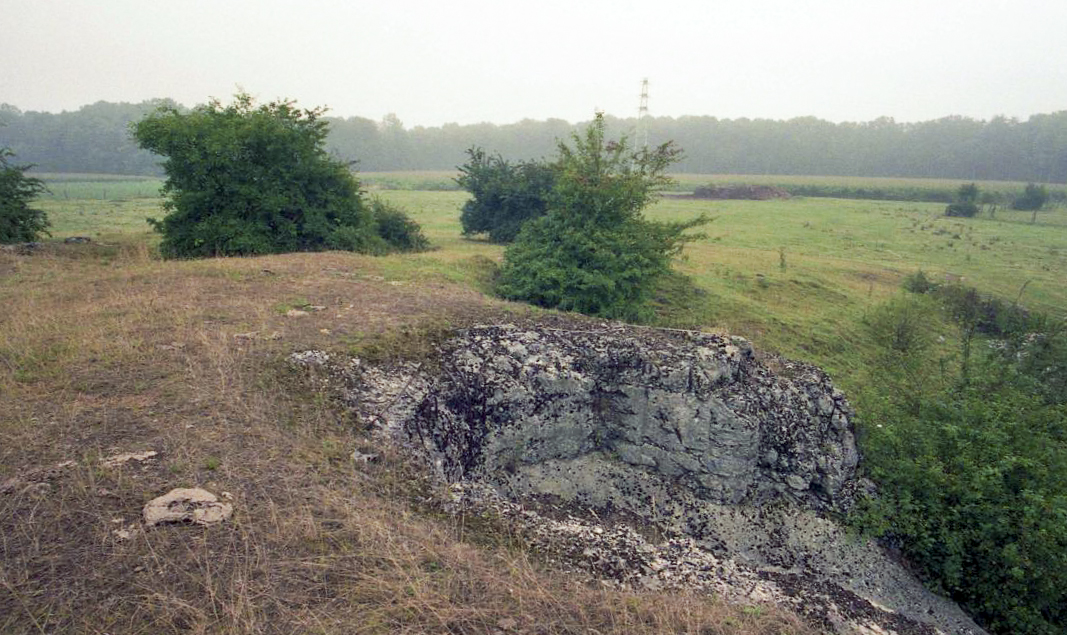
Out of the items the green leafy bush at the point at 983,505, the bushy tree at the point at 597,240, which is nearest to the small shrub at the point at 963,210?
the bushy tree at the point at 597,240

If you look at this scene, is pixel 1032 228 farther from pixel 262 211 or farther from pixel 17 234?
pixel 17 234

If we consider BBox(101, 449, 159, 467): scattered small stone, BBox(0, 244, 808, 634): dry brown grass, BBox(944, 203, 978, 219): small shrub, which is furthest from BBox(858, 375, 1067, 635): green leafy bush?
BBox(944, 203, 978, 219): small shrub

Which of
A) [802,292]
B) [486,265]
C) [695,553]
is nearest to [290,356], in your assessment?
[695,553]

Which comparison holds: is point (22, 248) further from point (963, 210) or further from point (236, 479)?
point (963, 210)

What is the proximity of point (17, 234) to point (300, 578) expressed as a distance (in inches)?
744

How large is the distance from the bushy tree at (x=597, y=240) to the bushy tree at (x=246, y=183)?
5.90 meters

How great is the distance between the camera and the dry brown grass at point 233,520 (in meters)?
3.75

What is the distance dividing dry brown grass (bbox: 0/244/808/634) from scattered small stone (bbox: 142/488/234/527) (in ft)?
0.34

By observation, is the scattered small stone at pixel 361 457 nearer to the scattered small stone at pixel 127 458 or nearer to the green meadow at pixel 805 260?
the scattered small stone at pixel 127 458

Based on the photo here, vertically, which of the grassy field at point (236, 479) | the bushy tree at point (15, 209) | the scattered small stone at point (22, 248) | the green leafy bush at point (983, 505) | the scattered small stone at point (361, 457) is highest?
the bushy tree at point (15, 209)

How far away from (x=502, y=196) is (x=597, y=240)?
11382 millimetres

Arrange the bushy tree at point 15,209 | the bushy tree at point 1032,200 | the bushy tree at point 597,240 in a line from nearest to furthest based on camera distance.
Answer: the bushy tree at point 597,240
the bushy tree at point 15,209
the bushy tree at point 1032,200

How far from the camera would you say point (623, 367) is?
9281 millimetres

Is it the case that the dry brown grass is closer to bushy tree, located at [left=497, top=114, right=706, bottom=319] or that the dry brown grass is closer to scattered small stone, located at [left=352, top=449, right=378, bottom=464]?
scattered small stone, located at [left=352, top=449, right=378, bottom=464]
